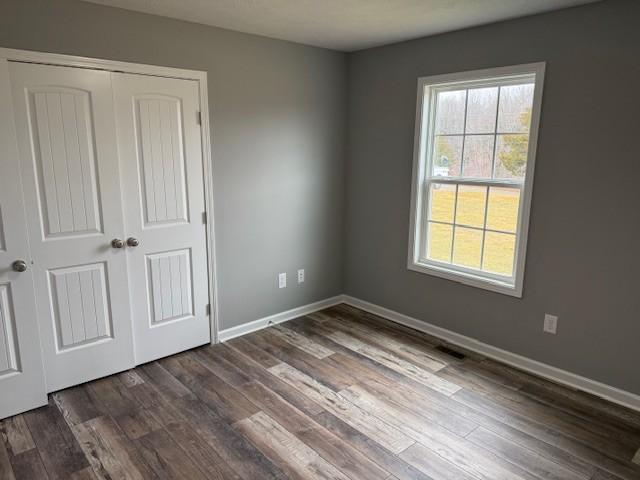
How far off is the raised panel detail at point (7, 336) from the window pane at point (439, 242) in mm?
2930

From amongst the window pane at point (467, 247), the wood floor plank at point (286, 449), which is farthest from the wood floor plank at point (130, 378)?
the window pane at point (467, 247)

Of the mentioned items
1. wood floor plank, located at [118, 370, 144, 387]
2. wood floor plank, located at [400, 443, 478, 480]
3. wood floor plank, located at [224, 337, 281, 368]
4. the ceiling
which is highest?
the ceiling

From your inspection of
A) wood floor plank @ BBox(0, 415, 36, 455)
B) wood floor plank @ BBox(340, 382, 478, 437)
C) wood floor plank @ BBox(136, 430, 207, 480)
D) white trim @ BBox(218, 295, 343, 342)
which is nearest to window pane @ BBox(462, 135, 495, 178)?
wood floor plank @ BBox(340, 382, 478, 437)

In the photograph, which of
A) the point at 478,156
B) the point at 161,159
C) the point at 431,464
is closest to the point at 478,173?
the point at 478,156

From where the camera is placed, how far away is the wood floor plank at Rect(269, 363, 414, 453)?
2.31 m

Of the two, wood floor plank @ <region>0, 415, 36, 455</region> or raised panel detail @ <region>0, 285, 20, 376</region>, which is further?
raised panel detail @ <region>0, 285, 20, 376</region>

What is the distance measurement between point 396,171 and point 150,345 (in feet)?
7.80

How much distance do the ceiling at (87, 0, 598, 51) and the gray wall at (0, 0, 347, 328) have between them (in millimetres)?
146

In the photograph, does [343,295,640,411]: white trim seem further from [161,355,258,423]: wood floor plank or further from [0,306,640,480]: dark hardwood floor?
[161,355,258,423]: wood floor plank

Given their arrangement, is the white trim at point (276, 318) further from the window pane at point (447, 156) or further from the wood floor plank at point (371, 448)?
the window pane at point (447, 156)

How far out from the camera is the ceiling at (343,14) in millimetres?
2514

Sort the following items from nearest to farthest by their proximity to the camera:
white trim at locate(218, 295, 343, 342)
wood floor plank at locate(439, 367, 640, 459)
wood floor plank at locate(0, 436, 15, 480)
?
wood floor plank at locate(0, 436, 15, 480), wood floor plank at locate(439, 367, 640, 459), white trim at locate(218, 295, 343, 342)

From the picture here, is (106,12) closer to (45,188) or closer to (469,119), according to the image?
(45,188)

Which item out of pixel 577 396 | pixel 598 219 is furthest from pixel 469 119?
pixel 577 396
